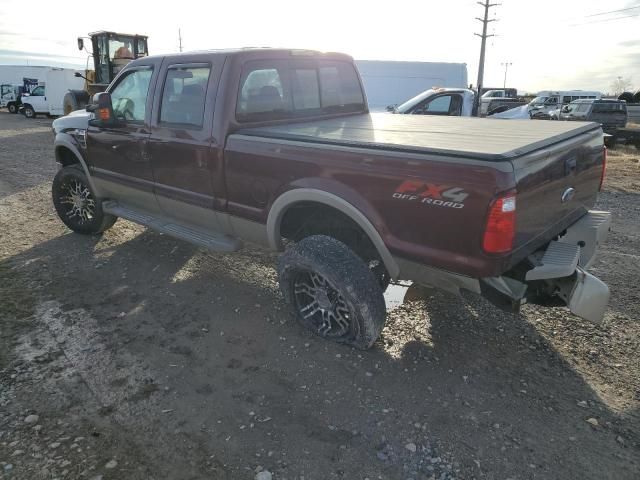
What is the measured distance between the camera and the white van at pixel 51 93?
998 inches

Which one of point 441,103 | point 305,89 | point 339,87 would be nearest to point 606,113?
point 441,103

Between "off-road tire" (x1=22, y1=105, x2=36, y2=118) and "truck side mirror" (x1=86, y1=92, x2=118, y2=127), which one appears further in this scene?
"off-road tire" (x1=22, y1=105, x2=36, y2=118)

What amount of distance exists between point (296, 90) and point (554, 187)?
235 centimetres

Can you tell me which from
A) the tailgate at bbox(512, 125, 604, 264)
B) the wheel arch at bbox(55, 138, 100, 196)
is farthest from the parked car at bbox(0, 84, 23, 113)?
the tailgate at bbox(512, 125, 604, 264)

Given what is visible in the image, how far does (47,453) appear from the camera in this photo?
2418 mm

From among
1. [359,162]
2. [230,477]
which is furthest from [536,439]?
[359,162]

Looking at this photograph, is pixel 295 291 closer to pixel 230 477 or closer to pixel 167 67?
pixel 230 477

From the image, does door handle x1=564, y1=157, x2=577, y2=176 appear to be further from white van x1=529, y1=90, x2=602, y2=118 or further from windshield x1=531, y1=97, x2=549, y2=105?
windshield x1=531, y1=97, x2=549, y2=105

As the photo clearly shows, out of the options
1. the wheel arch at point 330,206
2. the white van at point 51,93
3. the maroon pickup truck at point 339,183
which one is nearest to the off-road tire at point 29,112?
the white van at point 51,93

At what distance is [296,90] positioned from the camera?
167 inches

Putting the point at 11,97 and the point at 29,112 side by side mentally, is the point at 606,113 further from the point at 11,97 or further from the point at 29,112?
the point at 11,97

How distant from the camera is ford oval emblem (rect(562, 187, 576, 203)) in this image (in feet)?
9.94

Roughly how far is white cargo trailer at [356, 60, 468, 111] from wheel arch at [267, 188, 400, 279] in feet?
42.3

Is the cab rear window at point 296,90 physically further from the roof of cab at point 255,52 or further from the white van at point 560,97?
the white van at point 560,97
